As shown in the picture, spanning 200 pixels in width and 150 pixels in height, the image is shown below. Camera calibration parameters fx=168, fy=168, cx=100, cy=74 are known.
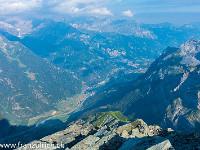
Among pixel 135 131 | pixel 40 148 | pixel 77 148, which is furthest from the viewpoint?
pixel 135 131

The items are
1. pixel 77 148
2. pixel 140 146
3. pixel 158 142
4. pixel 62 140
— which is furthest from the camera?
pixel 62 140

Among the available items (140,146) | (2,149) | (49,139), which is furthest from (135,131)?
(2,149)

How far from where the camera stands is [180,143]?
196ft

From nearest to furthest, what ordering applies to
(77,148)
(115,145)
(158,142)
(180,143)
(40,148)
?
(158,142)
(180,143)
(115,145)
(77,148)
(40,148)

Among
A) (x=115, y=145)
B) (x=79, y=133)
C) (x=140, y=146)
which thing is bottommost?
(x=79, y=133)

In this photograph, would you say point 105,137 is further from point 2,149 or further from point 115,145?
point 2,149

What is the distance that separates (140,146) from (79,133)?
7126 cm

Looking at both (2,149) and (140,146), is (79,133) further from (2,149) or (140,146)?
(2,149)

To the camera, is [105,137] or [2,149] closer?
[105,137]

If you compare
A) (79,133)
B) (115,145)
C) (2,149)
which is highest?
(115,145)

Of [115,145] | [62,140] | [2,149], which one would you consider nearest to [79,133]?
[62,140]

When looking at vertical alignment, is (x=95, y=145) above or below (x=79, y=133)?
above

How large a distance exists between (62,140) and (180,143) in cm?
6363

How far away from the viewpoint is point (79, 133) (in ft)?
366
